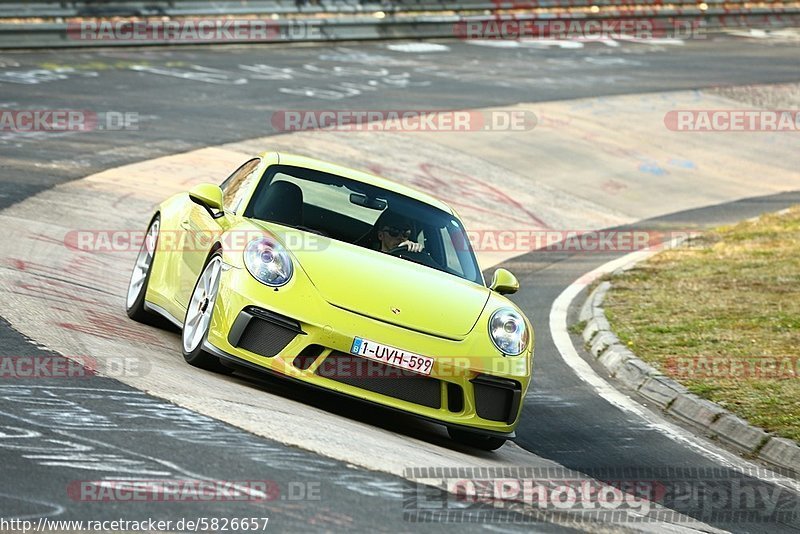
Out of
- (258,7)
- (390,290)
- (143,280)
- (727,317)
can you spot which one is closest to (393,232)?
(390,290)

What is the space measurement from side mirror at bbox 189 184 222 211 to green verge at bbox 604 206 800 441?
3850 millimetres

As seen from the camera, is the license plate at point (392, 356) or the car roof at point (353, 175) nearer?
the license plate at point (392, 356)

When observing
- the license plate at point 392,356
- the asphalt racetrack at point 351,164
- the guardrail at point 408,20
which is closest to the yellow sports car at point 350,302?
the license plate at point 392,356

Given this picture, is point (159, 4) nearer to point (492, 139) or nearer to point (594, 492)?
point (492, 139)

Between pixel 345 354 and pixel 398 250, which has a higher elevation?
pixel 398 250

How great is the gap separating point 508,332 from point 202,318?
1758mm

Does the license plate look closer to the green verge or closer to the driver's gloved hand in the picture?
the driver's gloved hand

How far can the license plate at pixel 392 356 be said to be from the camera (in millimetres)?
7023

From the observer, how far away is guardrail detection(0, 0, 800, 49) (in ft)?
78.6

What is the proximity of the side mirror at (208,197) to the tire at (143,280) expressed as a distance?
1.00m

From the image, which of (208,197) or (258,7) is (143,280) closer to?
(208,197)

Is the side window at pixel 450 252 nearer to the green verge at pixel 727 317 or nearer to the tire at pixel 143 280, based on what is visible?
the tire at pixel 143 280

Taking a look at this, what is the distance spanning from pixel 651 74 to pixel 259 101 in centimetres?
1114

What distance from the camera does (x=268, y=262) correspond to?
7363 millimetres
